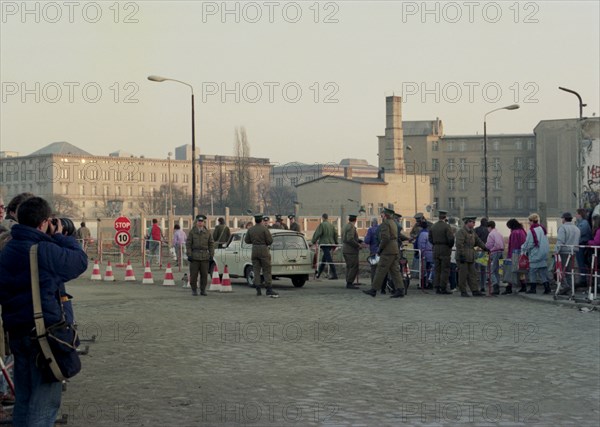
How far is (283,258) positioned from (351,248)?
72.2 inches

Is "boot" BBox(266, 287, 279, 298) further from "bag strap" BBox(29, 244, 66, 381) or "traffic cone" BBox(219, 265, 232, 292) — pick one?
"bag strap" BBox(29, 244, 66, 381)

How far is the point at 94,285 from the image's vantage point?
2562 centimetres

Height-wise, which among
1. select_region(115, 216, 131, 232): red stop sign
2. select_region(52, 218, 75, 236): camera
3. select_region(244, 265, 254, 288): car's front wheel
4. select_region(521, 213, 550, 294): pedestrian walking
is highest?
select_region(52, 218, 75, 236): camera

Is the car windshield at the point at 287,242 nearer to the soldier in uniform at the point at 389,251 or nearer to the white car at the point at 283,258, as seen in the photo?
the white car at the point at 283,258

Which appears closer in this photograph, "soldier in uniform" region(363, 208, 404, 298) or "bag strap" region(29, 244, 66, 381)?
"bag strap" region(29, 244, 66, 381)

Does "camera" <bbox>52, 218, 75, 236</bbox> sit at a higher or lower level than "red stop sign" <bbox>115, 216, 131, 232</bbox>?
higher

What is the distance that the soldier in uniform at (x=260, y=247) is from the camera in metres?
21.0

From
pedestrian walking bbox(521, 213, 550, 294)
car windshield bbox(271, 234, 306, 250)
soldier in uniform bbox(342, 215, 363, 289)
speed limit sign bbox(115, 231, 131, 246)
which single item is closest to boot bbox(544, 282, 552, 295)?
pedestrian walking bbox(521, 213, 550, 294)

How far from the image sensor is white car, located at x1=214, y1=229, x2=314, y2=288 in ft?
79.4

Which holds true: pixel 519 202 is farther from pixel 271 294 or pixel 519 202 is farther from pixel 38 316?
pixel 38 316

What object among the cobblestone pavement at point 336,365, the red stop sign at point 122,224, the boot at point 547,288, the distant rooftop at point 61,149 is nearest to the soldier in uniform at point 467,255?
the boot at point 547,288

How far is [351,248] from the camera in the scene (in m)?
23.8

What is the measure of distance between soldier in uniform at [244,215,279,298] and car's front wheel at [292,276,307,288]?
363 cm

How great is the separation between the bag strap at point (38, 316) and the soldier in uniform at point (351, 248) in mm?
17791
